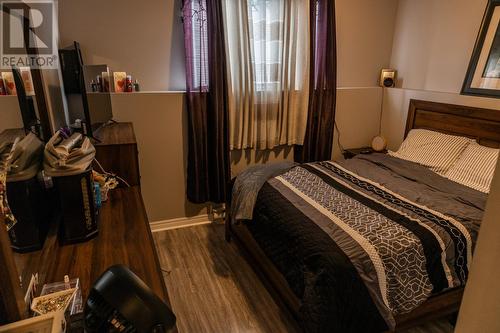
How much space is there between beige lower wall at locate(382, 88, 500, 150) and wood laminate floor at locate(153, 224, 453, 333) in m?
1.99

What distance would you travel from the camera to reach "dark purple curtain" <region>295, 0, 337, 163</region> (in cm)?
314

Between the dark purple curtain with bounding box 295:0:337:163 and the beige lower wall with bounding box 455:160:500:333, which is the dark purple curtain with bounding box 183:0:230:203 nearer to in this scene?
the dark purple curtain with bounding box 295:0:337:163

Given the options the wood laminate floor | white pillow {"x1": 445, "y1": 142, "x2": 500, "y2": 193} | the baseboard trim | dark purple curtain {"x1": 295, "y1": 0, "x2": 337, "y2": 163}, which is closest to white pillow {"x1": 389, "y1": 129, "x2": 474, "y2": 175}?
white pillow {"x1": 445, "y1": 142, "x2": 500, "y2": 193}

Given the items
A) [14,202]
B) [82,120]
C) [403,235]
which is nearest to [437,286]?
[403,235]

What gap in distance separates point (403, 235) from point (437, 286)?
1.17 feet

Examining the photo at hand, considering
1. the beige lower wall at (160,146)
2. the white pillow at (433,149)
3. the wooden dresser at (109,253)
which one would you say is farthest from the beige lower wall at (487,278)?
the beige lower wall at (160,146)

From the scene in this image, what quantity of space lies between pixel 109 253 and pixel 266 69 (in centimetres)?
239

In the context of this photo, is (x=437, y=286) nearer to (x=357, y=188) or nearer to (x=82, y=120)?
(x=357, y=188)

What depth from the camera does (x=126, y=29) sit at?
2740mm

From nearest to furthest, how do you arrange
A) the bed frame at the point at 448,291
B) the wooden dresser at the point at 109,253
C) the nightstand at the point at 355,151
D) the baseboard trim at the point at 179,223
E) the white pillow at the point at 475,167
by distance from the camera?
the wooden dresser at the point at 109,253 < the bed frame at the point at 448,291 < the white pillow at the point at 475,167 < the baseboard trim at the point at 179,223 < the nightstand at the point at 355,151

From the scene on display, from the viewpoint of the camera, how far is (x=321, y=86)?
3.32 metres

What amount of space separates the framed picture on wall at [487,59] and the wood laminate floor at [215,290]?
6.44ft

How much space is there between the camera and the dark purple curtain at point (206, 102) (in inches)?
108

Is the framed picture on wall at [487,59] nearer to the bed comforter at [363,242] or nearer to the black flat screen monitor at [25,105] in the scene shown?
the bed comforter at [363,242]
